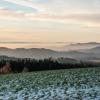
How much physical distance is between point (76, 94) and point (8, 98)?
6.65m

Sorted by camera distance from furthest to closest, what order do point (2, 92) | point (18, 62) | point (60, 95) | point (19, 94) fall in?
point (18, 62) → point (2, 92) → point (19, 94) → point (60, 95)

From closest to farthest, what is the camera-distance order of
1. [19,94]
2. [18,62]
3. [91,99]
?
[91,99], [19,94], [18,62]

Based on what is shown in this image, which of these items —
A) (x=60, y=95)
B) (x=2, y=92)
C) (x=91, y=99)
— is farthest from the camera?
(x=2, y=92)

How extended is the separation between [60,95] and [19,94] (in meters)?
5.42

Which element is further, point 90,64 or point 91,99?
point 90,64

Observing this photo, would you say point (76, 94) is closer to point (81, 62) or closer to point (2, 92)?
point (2, 92)

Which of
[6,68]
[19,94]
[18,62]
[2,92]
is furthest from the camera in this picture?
Result: [18,62]

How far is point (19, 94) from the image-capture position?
39.4 metres

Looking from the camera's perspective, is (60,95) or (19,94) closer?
(60,95)

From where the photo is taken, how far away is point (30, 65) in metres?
129

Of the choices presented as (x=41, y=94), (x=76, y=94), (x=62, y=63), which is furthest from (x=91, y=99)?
(x=62, y=63)

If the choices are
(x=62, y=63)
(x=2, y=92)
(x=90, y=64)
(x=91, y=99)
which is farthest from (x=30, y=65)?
(x=91, y=99)

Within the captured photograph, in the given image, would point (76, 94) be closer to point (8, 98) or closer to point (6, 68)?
point (8, 98)

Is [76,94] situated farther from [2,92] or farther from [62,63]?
[62,63]
